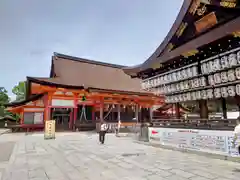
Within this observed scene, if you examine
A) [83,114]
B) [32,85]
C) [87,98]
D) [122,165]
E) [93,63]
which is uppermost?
[93,63]

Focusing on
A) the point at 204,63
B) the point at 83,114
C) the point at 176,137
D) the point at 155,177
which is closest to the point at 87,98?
the point at 83,114

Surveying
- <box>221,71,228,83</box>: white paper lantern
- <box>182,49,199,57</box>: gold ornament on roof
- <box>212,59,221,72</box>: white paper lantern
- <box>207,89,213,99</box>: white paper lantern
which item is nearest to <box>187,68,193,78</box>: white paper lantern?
<box>182,49,199,57</box>: gold ornament on roof

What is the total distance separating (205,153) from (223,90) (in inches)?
90.8

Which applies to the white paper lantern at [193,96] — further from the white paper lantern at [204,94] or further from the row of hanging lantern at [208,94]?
the white paper lantern at [204,94]

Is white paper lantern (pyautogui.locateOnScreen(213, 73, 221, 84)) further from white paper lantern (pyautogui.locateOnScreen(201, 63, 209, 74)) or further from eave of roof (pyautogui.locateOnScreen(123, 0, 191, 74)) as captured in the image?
eave of roof (pyautogui.locateOnScreen(123, 0, 191, 74))

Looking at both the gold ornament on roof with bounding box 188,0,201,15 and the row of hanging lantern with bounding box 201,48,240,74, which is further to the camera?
the gold ornament on roof with bounding box 188,0,201,15

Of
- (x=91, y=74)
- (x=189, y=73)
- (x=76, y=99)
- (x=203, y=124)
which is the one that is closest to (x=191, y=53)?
(x=189, y=73)

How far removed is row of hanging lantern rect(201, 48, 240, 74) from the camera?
5385 millimetres

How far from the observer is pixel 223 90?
20.0ft

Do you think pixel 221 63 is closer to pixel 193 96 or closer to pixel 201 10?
pixel 193 96

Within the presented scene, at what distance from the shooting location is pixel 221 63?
5.82m

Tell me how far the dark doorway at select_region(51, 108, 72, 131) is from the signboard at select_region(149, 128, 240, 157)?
469 inches

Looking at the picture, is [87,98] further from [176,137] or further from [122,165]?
[122,165]

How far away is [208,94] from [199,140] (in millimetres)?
1755
